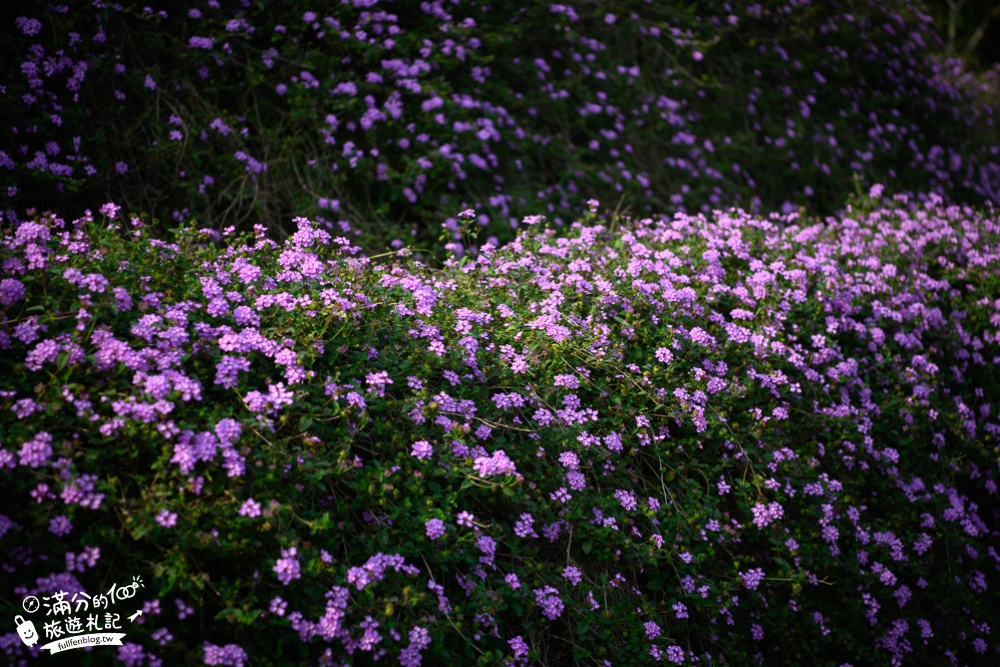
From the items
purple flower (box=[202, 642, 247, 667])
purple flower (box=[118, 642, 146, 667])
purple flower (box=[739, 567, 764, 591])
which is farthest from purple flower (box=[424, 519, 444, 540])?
purple flower (box=[739, 567, 764, 591])

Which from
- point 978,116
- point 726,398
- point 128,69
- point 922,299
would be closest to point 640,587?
point 726,398

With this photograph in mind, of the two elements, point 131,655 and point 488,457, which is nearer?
point 131,655

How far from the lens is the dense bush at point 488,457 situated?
215 cm

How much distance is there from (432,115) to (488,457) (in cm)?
372

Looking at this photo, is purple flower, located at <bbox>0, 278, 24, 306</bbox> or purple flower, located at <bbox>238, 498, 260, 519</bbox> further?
purple flower, located at <bbox>0, 278, 24, 306</bbox>

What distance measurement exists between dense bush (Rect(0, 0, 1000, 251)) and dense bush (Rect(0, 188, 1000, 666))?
175cm

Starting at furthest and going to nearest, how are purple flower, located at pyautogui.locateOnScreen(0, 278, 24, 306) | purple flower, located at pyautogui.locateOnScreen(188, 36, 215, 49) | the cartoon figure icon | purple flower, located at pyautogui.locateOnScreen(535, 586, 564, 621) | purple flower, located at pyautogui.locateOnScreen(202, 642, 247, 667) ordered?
purple flower, located at pyautogui.locateOnScreen(188, 36, 215, 49) → purple flower, located at pyautogui.locateOnScreen(535, 586, 564, 621) → purple flower, located at pyautogui.locateOnScreen(0, 278, 24, 306) → purple flower, located at pyautogui.locateOnScreen(202, 642, 247, 667) → the cartoon figure icon

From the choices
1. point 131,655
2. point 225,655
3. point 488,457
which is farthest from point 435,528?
point 131,655

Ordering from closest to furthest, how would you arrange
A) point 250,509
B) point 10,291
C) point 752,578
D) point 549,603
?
point 250,509 → point 10,291 → point 549,603 → point 752,578

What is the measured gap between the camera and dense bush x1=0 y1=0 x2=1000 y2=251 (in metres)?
4.62

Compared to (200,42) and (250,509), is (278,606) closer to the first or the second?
(250,509)

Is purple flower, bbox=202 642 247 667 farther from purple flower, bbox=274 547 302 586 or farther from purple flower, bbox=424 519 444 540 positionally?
purple flower, bbox=424 519 444 540

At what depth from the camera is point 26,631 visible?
6.31ft

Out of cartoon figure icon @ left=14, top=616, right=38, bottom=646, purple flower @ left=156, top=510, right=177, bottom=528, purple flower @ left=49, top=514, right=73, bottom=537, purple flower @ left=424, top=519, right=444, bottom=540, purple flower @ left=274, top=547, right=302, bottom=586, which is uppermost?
purple flower @ left=424, top=519, right=444, bottom=540
